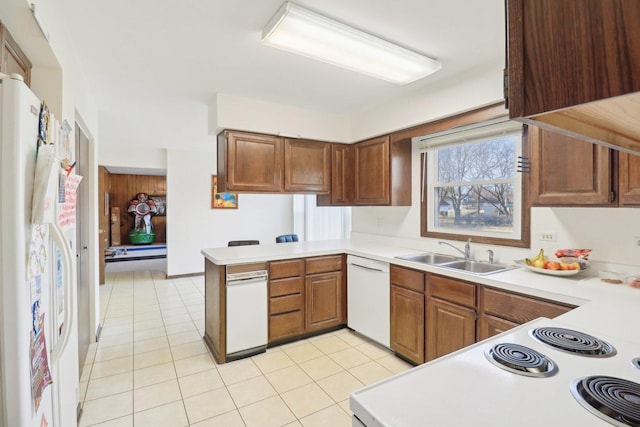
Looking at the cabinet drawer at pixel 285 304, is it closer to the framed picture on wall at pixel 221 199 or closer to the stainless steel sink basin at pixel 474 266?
the stainless steel sink basin at pixel 474 266

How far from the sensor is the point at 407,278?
263 cm

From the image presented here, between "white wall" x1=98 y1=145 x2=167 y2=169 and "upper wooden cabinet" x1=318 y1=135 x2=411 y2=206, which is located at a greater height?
"white wall" x1=98 y1=145 x2=167 y2=169

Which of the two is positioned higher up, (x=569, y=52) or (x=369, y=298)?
(x=569, y=52)

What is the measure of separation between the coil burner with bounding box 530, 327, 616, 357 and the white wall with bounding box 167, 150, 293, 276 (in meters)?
5.73

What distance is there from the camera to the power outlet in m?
2.26

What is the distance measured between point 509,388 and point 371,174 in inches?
114

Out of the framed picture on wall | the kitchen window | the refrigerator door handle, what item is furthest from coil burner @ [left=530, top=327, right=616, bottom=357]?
the framed picture on wall

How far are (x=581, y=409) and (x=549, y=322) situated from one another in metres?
0.66

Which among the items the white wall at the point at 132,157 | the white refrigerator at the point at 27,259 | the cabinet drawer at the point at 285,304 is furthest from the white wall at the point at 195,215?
the white refrigerator at the point at 27,259

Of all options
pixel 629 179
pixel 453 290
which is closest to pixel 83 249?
pixel 453 290

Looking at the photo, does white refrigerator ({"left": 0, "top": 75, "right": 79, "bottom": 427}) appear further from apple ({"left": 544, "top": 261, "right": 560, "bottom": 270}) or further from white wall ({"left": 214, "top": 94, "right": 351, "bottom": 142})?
apple ({"left": 544, "top": 261, "right": 560, "bottom": 270})

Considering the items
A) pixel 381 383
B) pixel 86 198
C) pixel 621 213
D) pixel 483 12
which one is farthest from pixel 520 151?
pixel 86 198

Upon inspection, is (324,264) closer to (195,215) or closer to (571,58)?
(571,58)

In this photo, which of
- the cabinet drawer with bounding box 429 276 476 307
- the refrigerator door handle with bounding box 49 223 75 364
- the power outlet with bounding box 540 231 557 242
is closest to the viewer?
the refrigerator door handle with bounding box 49 223 75 364
